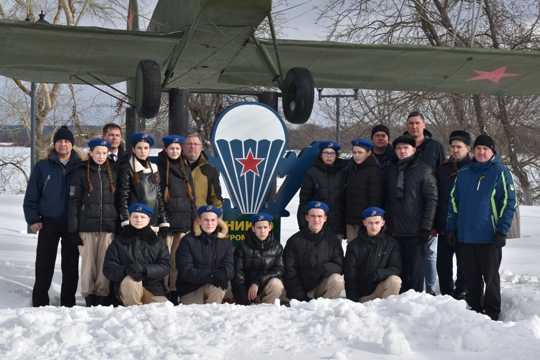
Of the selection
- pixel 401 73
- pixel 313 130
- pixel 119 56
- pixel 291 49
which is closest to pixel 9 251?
pixel 119 56

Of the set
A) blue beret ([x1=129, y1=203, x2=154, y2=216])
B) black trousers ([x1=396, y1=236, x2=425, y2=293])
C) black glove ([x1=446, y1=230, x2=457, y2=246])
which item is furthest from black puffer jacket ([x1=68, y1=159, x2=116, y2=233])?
black glove ([x1=446, y1=230, x2=457, y2=246])

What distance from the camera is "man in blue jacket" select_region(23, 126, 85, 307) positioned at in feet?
19.7

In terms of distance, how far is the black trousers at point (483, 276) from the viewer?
573 cm

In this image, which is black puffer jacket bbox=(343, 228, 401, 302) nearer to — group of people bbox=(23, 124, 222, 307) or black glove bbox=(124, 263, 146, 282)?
group of people bbox=(23, 124, 222, 307)

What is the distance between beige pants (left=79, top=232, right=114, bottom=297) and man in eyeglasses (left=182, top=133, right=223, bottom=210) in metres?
0.95

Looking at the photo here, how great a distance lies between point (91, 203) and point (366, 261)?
2514 mm

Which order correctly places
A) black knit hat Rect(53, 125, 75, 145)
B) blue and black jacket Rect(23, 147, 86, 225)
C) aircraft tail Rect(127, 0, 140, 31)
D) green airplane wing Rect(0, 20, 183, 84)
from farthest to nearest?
aircraft tail Rect(127, 0, 140, 31)
green airplane wing Rect(0, 20, 183, 84)
black knit hat Rect(53, 125, 75, 145)
blue and black jacket Rect(23, 147, 86, 225)

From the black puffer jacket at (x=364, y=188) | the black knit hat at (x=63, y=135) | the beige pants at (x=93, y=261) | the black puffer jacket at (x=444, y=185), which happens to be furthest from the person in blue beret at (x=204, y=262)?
the black puffer jacket at (x=444, y=185)

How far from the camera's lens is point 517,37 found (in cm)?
1282

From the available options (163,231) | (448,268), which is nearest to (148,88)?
(163,231)

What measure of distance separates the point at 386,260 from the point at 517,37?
28.5 ft

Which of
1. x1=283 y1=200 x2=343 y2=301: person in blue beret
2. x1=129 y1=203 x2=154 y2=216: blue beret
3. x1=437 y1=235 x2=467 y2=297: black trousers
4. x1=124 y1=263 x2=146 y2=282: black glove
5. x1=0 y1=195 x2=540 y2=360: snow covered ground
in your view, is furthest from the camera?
x1=437 y1=235 x2=467 y2=297: black trousers

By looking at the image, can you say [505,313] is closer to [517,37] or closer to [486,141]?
[486,141]

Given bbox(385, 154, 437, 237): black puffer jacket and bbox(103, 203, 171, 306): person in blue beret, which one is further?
bbox(385, 154, 437, 237): black puffer jacket
